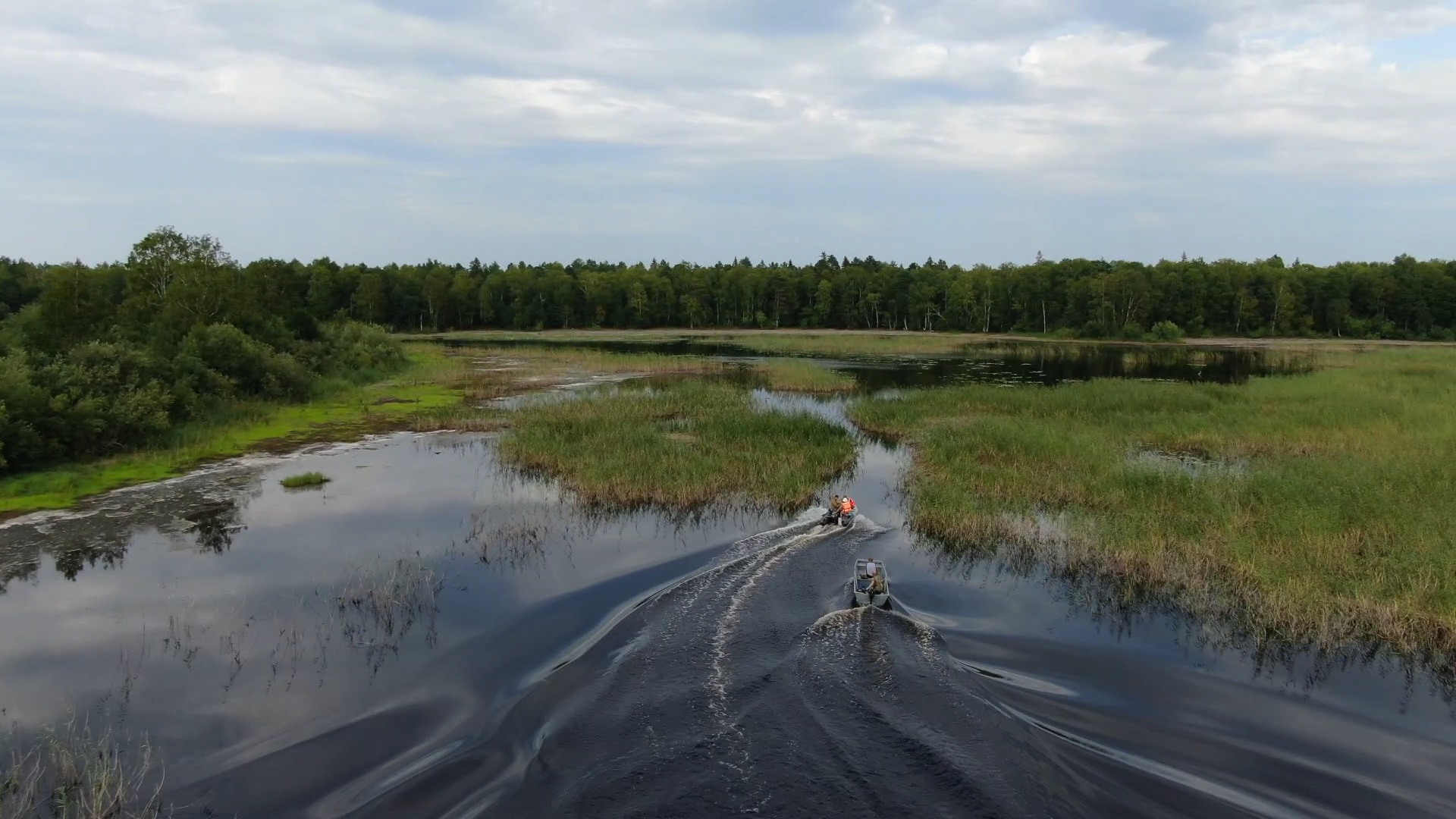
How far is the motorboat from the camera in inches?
526

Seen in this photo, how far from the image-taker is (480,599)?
1459 cm

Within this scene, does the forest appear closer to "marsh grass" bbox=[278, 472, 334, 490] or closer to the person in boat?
"marsh grass" bbox=[278, 472, 334, 490]

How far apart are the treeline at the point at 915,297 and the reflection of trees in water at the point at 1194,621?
93.0 m

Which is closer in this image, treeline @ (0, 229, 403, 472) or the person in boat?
the person in boat

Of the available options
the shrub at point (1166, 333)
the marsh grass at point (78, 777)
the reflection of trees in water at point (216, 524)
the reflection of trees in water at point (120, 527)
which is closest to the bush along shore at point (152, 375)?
the reflection of trees in water at point (120, 527)

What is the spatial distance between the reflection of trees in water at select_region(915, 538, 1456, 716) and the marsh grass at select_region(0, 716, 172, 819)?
13.1m

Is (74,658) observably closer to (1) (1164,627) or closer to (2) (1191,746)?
(2) (1191,746)

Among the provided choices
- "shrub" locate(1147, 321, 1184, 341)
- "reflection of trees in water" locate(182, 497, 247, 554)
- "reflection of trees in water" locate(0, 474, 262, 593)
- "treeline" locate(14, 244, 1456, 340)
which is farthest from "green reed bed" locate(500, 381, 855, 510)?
"shrub" locate(1147, 321, 1184, 341)

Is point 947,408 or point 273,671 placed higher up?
point 947,408

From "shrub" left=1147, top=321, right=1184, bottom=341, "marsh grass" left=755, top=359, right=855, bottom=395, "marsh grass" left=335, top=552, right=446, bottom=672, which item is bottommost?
"marsh grass" left=335, top=552, right=446, bottom=672

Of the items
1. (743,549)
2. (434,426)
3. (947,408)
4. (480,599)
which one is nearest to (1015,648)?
(743,549)

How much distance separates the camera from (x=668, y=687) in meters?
10.7

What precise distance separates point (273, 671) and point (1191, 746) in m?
12.5

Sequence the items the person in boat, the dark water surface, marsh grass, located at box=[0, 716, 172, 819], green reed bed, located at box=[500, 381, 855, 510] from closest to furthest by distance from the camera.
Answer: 1. marsh grass, located at box=[0, 716, 172, 819]
2. the person in boat
3. green reed bed, located at box=[500, 381, 855, 510]
4. the dark water surface
